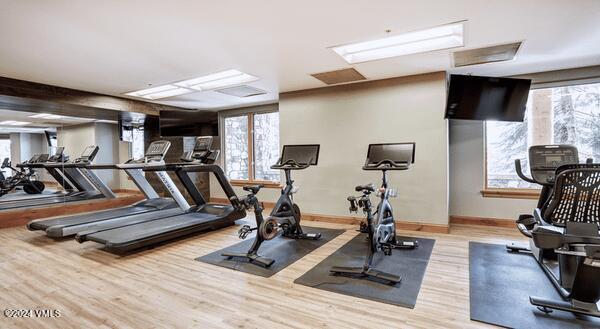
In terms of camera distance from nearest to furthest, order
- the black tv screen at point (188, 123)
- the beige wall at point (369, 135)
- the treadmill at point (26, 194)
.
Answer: the beige wall at point (369, 135), the treadmill at point (26, 194), the black tv screen at point (188, 123)

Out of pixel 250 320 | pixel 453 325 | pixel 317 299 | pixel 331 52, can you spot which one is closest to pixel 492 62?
pixel 331 52

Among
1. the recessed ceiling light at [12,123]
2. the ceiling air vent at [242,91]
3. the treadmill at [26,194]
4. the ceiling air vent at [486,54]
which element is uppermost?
the ceiling air vent at [242,91]

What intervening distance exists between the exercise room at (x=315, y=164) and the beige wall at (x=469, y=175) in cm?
3

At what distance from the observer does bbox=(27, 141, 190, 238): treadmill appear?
461 centimetres

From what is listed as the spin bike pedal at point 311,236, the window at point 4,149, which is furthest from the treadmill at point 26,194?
the spin bike pedal at point 311,236

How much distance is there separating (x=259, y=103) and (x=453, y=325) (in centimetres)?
629

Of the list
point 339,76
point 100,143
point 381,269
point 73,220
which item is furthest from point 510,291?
point 100,143

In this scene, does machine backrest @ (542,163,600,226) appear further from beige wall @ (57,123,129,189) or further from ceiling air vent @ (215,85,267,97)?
beige wall @ (57,123,129,189)

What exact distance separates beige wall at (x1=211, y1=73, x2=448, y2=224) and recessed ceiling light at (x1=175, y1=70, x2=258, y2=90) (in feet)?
3.98

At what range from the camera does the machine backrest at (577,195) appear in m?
2.17

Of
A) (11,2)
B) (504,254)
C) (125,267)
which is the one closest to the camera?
(11,2)

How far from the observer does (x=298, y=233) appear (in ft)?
15.3

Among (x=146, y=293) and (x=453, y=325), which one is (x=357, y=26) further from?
(x=146, y=293)

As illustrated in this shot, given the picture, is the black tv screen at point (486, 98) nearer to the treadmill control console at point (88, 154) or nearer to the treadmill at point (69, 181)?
the treadmill at point (69, 181)
